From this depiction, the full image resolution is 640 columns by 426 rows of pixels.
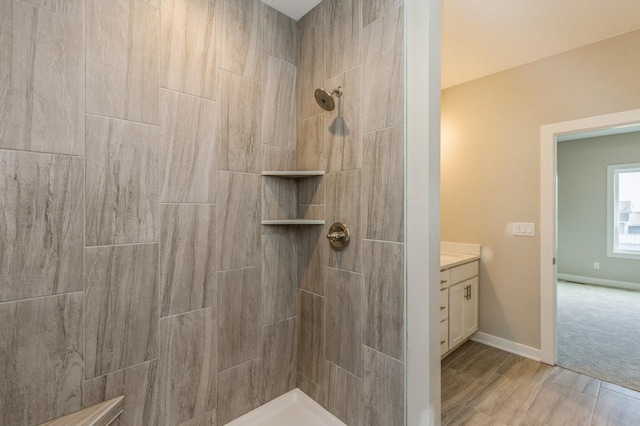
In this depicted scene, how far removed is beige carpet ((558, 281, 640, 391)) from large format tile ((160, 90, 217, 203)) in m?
3.28

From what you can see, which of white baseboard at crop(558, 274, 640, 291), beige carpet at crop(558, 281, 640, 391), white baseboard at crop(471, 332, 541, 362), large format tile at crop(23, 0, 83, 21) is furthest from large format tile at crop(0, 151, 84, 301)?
white baseboard at crop(558, 274, 640, 291)

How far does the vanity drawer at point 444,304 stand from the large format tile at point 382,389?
1.12m

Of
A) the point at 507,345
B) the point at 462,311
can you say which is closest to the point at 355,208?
the point at 462,311

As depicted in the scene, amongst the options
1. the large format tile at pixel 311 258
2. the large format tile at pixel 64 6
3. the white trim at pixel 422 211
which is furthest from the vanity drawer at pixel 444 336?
the large format tile at pixel 64 6

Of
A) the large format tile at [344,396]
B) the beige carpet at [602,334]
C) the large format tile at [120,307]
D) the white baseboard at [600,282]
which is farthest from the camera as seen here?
the white baseboard at [600,282]

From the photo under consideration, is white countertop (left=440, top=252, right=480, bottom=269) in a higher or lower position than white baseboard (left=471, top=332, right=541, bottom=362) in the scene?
higher

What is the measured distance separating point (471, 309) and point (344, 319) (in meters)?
1.86

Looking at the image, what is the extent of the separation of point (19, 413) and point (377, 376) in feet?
4.81

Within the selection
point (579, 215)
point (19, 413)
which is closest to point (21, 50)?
point (19, 413)

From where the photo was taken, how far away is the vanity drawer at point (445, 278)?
7.50ft

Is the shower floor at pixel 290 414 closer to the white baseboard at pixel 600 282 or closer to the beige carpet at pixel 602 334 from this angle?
the beige carpet at pixel 602 334

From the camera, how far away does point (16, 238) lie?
3.42 feet

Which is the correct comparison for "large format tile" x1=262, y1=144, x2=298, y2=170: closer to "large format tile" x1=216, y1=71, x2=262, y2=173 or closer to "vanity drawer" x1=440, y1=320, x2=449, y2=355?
"large format tile" x1=216, y1=71, x2=262, y2=173

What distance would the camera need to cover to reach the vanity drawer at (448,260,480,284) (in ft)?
8.02
